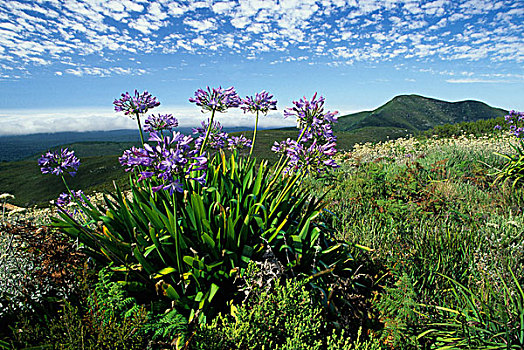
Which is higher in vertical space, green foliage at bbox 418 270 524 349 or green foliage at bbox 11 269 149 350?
green foliage at bbox 11 269 149 350

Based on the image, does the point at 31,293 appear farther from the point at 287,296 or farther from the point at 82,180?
the point at 82,180

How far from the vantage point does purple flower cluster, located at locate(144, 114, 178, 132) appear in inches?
123

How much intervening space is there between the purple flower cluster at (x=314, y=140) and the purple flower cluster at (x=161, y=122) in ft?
4.13

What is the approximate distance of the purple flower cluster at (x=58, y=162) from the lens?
3136 mm

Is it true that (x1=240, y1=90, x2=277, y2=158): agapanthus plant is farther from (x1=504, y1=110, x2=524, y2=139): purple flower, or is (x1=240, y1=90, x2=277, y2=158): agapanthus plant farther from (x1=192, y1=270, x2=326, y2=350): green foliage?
(x1=504, y1=110, x2=524, y2=139): purple flower

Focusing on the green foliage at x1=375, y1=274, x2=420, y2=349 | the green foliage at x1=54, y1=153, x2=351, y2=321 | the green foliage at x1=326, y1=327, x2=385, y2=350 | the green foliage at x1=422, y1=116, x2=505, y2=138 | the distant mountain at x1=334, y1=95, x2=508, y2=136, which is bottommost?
the green foliage at x1=375, y1=274, x2=420, y2=349

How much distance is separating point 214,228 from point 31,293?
1.48 m

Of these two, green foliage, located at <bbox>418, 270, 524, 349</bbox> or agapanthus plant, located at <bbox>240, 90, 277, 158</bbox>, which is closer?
green foliage, located at <bbox>418, 270, 524, 349</bbox>

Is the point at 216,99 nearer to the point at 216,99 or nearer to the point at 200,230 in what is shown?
the point at 216,99

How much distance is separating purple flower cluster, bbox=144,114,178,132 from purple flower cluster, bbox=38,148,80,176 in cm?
101

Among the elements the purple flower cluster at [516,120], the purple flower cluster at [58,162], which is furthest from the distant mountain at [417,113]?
the purple flower cluster at [58,162]

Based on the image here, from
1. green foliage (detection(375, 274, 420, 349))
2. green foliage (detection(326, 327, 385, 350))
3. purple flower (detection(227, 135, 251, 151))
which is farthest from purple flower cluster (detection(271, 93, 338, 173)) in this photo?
green foliage (detection(326, 327, 385, 350))

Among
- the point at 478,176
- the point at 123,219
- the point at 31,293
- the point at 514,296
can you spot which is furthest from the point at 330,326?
the point at 478,176

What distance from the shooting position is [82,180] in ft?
171
